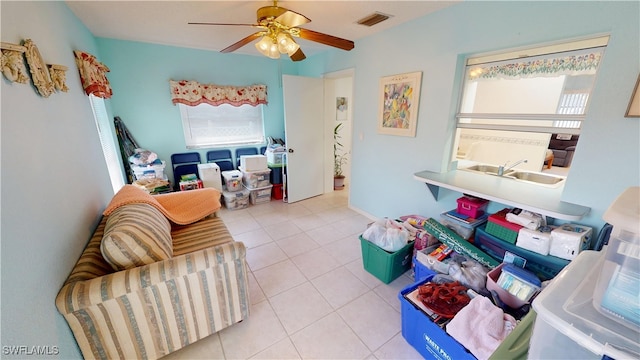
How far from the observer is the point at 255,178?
11.9 feet

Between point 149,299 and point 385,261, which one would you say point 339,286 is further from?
point 149,299

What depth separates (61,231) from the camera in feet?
3.88

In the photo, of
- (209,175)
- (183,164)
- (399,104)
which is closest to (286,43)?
(399,104)

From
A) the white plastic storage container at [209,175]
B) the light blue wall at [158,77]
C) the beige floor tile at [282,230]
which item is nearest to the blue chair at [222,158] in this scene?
the light blue wall at [158,77]

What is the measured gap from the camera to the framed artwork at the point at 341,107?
14.8 feet

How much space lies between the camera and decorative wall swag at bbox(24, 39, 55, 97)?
112cm

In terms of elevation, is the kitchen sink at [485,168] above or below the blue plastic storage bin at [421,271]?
above

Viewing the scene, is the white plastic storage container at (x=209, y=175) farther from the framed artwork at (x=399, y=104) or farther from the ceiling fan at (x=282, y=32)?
the framed artwork at (x=399, y=104)

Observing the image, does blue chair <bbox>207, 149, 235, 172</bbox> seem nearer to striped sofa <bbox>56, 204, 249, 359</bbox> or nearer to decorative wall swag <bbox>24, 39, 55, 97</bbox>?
striped sofa <bbox>56, 204, 249, 359</bbox>

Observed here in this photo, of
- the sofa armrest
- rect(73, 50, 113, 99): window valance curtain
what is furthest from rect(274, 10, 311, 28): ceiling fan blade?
rect(73, 50, 113, 99): window valance curtain

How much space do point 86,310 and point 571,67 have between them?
121 inches

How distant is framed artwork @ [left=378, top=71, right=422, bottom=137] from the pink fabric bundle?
1639 millimetres

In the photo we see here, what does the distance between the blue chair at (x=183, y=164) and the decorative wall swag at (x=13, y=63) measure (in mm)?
2625

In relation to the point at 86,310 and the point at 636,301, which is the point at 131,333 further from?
the point at 636,301
